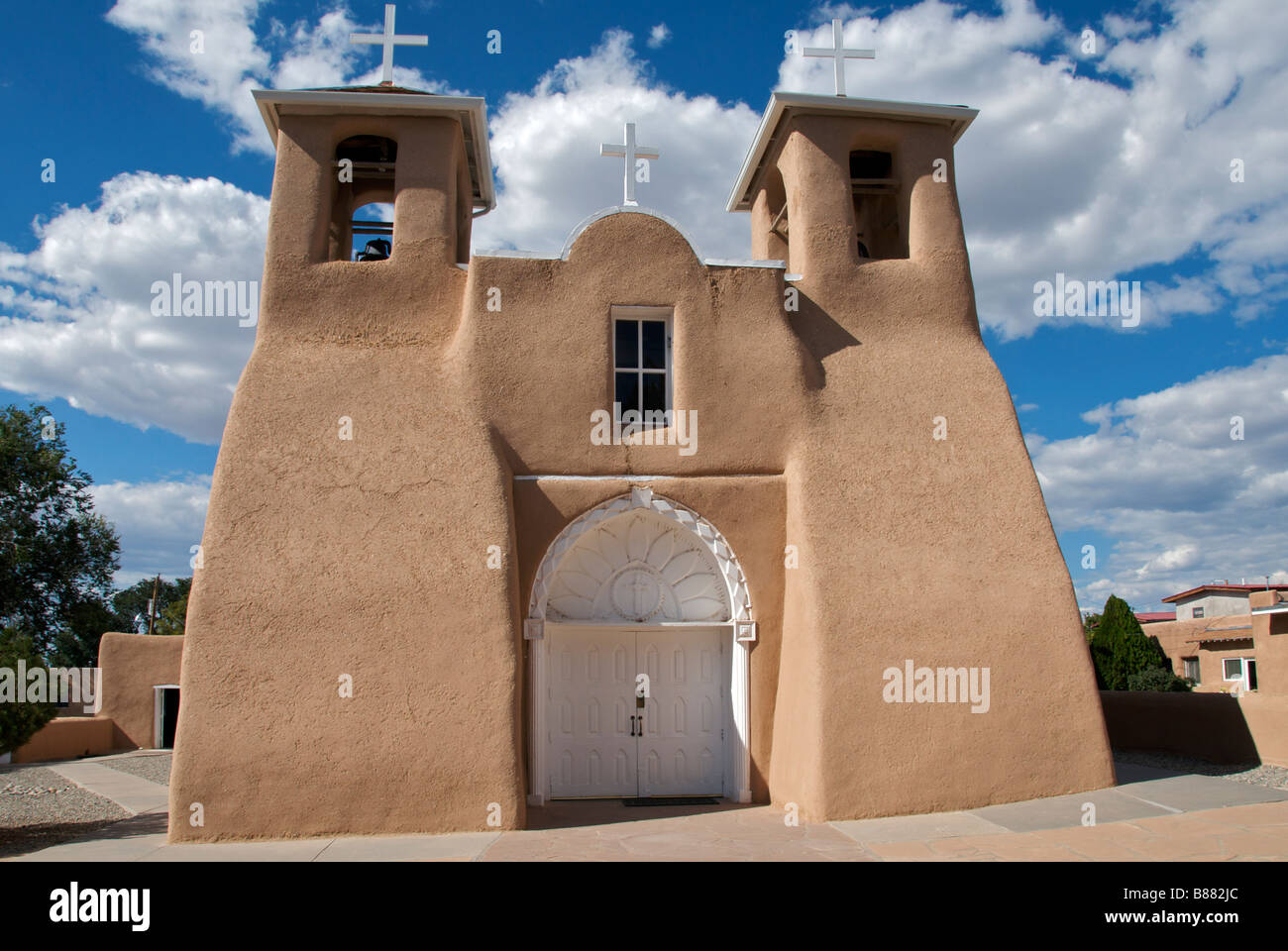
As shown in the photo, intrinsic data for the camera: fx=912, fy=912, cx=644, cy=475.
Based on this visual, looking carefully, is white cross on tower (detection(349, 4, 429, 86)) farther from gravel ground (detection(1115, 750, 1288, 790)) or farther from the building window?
gravel ground (detection(1115, 750, 1288, 790))

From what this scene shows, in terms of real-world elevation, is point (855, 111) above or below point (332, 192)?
above

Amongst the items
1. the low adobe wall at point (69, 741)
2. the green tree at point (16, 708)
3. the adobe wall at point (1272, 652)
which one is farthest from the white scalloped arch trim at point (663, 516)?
the low adobe wall at point (69, 741)

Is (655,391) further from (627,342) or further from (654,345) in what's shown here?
(627,342)

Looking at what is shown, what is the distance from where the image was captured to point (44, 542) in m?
26.9

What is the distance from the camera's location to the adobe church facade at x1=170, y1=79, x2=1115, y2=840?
9125 mm

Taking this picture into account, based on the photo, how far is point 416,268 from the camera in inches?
437

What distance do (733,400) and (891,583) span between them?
2786 millimetres

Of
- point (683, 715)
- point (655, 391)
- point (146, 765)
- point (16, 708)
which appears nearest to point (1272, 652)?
point (683, 715)

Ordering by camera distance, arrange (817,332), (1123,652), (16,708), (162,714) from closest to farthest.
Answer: (16,708) → (817,332) → (1123,652) → (162,714)

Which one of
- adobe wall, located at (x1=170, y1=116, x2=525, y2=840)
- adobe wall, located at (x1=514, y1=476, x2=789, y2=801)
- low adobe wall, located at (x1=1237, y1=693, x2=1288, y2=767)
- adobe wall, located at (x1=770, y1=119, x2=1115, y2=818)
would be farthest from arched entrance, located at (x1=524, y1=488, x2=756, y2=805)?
low adobe wall, located at (x1=1237, y1=693, x2=1288, y2=767)

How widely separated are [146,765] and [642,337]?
13.9 m

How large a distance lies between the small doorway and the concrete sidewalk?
12815mm
